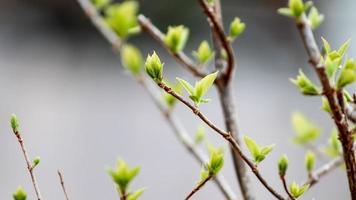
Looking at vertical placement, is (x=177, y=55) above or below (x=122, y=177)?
above

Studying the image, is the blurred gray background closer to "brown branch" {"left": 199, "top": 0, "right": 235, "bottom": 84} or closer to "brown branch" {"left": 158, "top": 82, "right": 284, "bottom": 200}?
"brown branch" {"left": 199, "top": 0, "right": 235, "bottom": 84}

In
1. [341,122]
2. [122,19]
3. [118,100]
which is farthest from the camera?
[118,100]

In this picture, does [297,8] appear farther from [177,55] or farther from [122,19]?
[122,19]

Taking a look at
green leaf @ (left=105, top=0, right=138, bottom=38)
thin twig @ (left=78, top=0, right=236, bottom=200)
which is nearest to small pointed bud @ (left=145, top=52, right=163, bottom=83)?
thin twig @ (left=78, top=0, right=236, bottom=200)

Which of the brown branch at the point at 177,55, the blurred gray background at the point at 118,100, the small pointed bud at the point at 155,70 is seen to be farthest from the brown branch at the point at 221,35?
the blurred gray background at the point at 118,100

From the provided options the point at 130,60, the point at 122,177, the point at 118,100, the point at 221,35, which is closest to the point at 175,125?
the point at 130,60

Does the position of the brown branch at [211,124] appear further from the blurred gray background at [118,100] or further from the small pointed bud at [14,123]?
the blurred gray background at [118,100]

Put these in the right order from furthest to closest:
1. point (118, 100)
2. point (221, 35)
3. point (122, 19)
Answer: point (118, 100)
point (122, 19)
point (221, 35)
